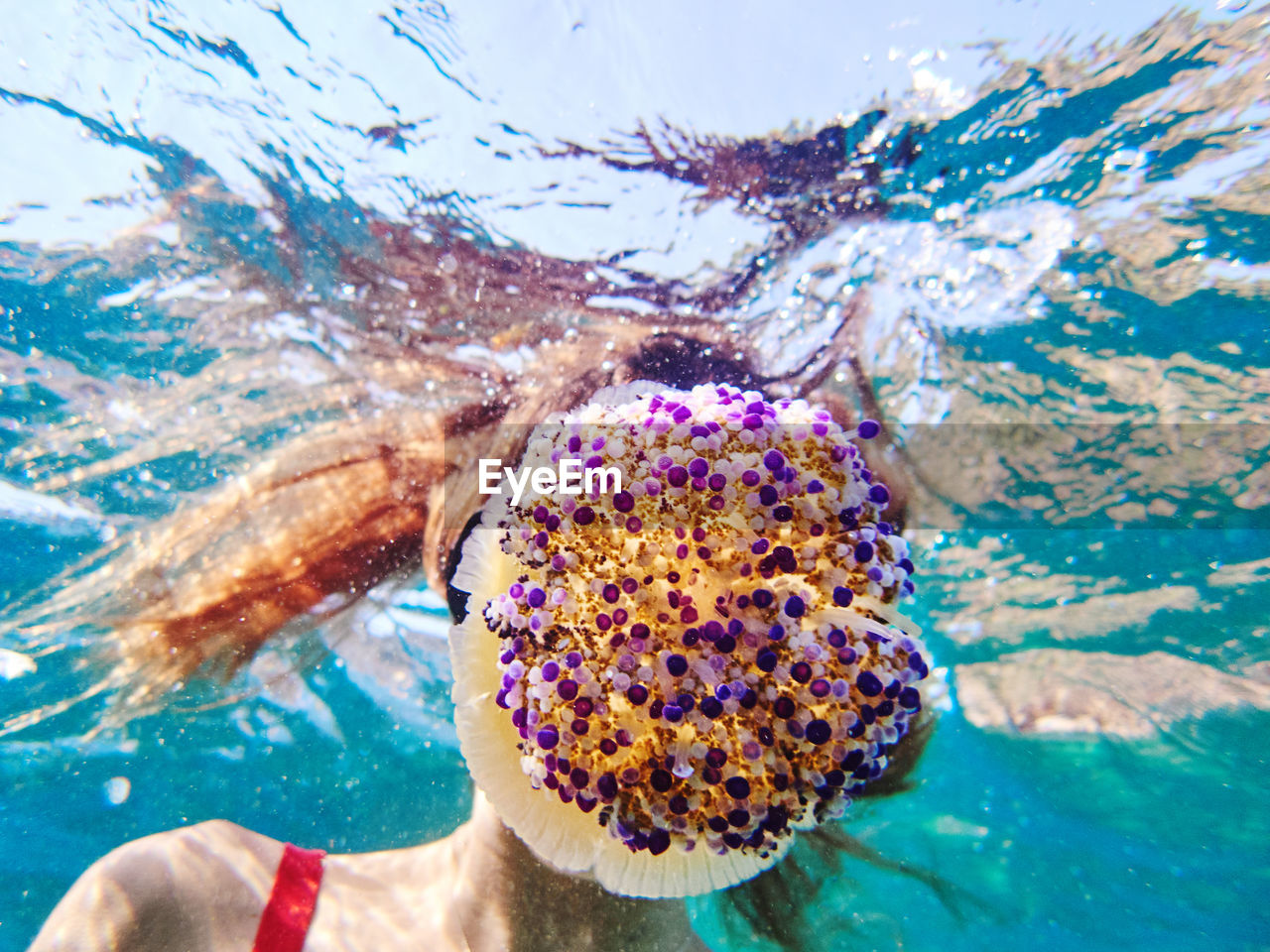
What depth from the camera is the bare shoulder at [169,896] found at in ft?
8.46

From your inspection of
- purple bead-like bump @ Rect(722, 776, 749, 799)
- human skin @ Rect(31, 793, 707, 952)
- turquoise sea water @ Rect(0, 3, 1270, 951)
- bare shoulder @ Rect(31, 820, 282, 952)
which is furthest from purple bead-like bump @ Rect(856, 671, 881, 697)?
turquoise sea water @ Rect(0, 3, 1270, 951)

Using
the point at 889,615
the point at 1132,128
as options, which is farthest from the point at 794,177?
the point at 889,615

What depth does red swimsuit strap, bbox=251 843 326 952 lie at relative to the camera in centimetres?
314

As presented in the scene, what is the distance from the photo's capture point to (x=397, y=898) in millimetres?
3463

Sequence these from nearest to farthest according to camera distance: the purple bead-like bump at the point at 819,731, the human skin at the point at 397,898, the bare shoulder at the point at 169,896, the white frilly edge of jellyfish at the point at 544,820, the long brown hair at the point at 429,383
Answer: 1. the purple bead-like bump at the point at 819,731
2. the white frilly edge of jellyfish at the point at 544,820
3. the bare shoulder at the point at 169,896
4. the human skin at the point at 397,898
5. the long brown hair at the point at 429,383

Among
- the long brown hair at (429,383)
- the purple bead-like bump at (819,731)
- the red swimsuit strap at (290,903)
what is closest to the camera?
the purple bead-like bump at (819,731)

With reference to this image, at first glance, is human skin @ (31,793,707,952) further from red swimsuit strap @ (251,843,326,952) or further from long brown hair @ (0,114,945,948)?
long brown hair @ (0,114,945,948)

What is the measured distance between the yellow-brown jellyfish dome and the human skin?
5.70 ft

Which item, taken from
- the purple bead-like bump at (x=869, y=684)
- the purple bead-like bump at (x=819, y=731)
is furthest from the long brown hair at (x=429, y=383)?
the purple bead-like bump at (x=819, y=731)

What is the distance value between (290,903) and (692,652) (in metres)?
3.36

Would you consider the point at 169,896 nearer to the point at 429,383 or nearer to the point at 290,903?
the point at 290,903

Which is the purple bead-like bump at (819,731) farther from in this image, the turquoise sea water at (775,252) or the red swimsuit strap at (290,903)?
the turquoise sea water at (775,252)

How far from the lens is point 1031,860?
1120 cm

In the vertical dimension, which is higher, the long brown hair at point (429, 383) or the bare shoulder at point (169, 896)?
the long brown hair at point (429, 383)
